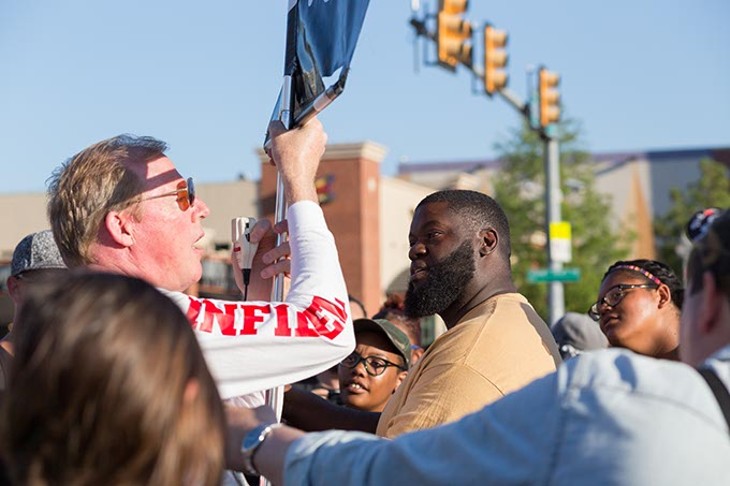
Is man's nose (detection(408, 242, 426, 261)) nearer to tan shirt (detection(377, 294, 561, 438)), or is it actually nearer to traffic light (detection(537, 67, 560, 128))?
tan shirt (detection(377, 294, 561, 438))


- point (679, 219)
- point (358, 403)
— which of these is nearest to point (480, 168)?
point (679, 219)

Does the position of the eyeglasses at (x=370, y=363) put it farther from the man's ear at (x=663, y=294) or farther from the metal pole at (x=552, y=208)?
the metal pole at (x=552, y=208)

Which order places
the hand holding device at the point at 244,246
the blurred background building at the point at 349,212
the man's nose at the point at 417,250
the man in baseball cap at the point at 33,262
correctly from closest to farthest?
the hand holding device at the point at 244,246, the man's nose at the point at 417,250, the man in baseball cap at the point at 33,262, the blurred background building at the point at 349,212

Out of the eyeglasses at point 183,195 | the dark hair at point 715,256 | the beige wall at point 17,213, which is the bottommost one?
the beige wall at point 17,213

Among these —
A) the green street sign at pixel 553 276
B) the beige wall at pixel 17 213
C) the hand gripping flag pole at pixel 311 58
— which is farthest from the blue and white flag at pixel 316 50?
the beige wall at pixel 17 213

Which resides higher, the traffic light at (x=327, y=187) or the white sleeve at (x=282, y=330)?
the white sleeve at (x=282, y=330)

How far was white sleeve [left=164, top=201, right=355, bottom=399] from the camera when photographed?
2701 mm

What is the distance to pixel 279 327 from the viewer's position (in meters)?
2.73

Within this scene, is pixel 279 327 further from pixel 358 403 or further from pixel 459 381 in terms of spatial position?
pixel 358 403

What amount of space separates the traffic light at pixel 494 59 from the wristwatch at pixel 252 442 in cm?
1353

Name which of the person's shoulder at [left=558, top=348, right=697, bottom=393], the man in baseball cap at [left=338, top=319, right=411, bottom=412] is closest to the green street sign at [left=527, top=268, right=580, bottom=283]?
the man in baseball cap at [left=338, top=319, right=411, bottom=412]

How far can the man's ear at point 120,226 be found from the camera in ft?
9.72

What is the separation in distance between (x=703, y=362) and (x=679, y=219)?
50022 millimetres

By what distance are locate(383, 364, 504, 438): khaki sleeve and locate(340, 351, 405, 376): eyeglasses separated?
8.30 feet
